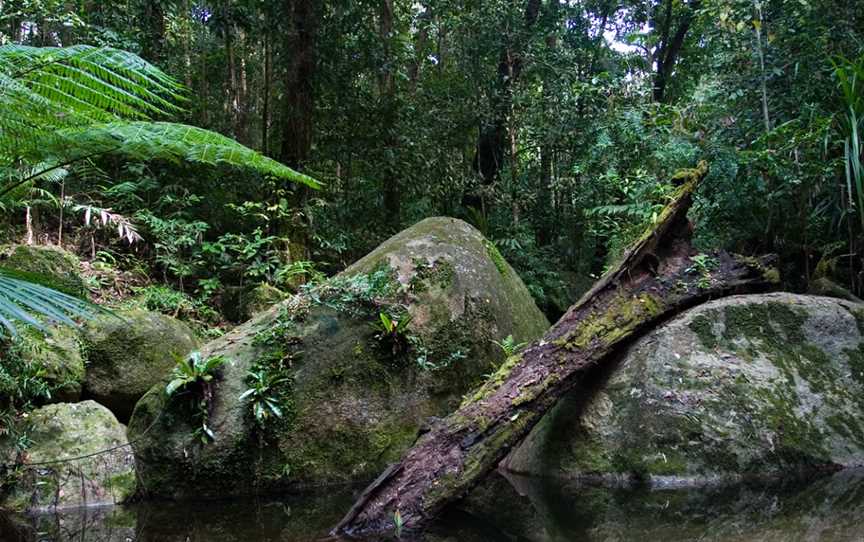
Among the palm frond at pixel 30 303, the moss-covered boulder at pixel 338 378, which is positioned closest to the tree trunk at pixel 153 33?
the moss-covered boulder at pixel 338 378

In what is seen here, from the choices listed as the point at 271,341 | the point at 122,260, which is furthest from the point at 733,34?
the point at 122,260

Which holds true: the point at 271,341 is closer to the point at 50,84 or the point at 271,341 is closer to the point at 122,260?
the point at 50,84

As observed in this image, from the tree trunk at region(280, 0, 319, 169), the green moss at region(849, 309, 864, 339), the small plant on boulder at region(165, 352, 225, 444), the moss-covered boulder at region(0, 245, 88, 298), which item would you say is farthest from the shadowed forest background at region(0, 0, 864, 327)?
the small plant on boulder at region(165, 352, 225, 444)

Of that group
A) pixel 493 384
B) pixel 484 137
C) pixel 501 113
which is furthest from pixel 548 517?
pixel 484 137

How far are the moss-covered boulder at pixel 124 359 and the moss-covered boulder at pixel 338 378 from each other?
81cm

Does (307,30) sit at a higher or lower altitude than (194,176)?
higher

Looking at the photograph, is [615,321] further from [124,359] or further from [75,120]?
[124,359]

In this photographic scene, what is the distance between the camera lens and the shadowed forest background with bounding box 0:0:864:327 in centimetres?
648

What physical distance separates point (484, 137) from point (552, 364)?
678cm

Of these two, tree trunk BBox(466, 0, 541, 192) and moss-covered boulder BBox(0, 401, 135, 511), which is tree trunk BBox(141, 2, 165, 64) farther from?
moss-covered boulder BBox(0, 401, 135, 511)

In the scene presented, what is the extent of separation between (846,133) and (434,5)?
252 inches

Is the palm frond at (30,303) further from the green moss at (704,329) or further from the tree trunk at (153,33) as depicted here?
the tree trunk at (153,33)

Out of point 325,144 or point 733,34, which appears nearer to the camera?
point 733,34

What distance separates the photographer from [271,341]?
4.98 metres
